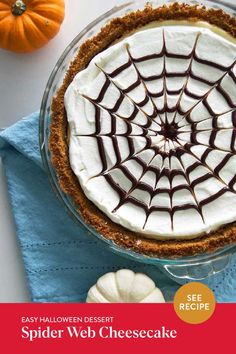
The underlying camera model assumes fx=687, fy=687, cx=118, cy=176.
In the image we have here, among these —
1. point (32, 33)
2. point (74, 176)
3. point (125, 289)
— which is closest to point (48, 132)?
point (74, 176)

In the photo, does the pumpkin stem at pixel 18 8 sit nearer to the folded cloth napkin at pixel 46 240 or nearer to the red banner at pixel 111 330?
the folded cloth napkin at pixel 46 240

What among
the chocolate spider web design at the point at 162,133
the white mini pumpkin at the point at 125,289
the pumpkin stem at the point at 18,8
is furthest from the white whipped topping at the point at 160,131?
the pumpkin stem at the point at 18,8

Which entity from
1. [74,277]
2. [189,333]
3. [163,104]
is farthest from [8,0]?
[189,333]

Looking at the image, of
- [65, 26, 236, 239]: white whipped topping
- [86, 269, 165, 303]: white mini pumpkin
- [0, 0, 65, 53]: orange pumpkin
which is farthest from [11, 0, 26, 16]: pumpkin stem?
[86, 269, 165, 303]: white mini pumpkin

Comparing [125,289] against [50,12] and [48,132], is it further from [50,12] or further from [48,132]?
[50,12]

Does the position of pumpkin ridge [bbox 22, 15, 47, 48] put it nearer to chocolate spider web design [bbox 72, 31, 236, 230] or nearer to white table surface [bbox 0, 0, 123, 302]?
white table surface [bbox 0, 0, 123, 302]

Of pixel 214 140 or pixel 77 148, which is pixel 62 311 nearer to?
pixel 77 148
